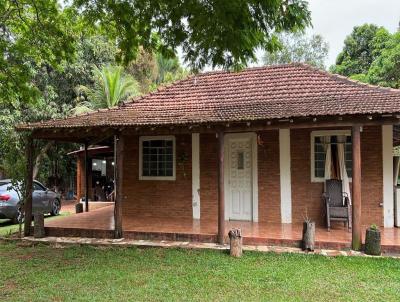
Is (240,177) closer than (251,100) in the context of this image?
Yes

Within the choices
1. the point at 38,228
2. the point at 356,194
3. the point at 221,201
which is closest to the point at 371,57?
the point at 356,194

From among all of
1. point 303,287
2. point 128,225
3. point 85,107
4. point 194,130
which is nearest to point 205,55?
point 194,130

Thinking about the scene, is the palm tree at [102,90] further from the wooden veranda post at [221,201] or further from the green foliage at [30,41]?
the wooden veranda post at [221,201]

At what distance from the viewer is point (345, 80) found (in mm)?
10711

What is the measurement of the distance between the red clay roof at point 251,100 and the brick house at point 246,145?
0.11 feet

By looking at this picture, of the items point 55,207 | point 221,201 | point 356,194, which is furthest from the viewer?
point 55,207

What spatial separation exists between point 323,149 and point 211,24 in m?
6.15

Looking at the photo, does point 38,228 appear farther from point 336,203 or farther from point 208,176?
point 336,203

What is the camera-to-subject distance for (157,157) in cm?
1127

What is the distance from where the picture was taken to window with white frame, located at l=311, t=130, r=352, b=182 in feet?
32.0

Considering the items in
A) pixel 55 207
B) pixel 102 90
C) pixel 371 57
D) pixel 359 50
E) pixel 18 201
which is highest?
pixel 359 50

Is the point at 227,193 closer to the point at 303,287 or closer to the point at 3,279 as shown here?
the point at 303,287

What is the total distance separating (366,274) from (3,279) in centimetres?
581

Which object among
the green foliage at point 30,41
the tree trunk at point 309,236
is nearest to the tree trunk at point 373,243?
the tree trunk at point 309,236
